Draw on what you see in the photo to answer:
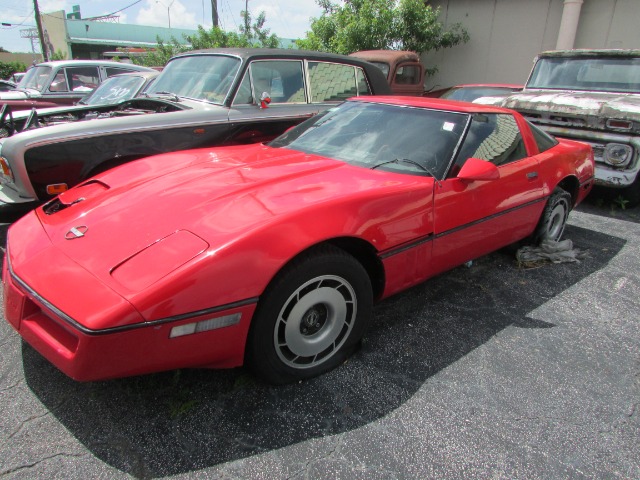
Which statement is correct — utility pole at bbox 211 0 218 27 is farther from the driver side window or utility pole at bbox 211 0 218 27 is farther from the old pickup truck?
the driver side window

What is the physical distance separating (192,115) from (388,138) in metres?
1.98

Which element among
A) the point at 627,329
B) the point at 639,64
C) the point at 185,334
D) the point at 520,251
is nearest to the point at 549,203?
the point at 520,251

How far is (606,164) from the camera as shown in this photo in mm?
4957

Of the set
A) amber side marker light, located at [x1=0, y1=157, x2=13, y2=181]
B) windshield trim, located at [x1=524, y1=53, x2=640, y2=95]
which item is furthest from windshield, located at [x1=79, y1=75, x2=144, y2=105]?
windshield trim, located at [x1=524, y1=53, x2=640, y2=95]

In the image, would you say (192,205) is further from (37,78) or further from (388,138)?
(37,78)

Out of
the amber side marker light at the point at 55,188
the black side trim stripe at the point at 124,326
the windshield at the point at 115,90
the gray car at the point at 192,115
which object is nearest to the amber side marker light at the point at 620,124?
the gray car at the point at 192,115

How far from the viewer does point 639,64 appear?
5.67 metres

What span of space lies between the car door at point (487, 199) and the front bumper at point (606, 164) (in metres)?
2.07

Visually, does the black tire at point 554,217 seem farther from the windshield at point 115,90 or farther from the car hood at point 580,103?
the windshield at point 115,90

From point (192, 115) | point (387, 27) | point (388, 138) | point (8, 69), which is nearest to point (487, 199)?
point (388, 138)

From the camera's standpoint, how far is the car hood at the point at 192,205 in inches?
72.5

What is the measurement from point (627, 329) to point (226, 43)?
1806cm

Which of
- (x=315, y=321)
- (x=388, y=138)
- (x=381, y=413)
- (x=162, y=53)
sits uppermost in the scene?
(x=162, y=53)

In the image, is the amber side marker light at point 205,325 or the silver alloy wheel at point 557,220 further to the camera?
the silver alloy wheel at point 557,220
